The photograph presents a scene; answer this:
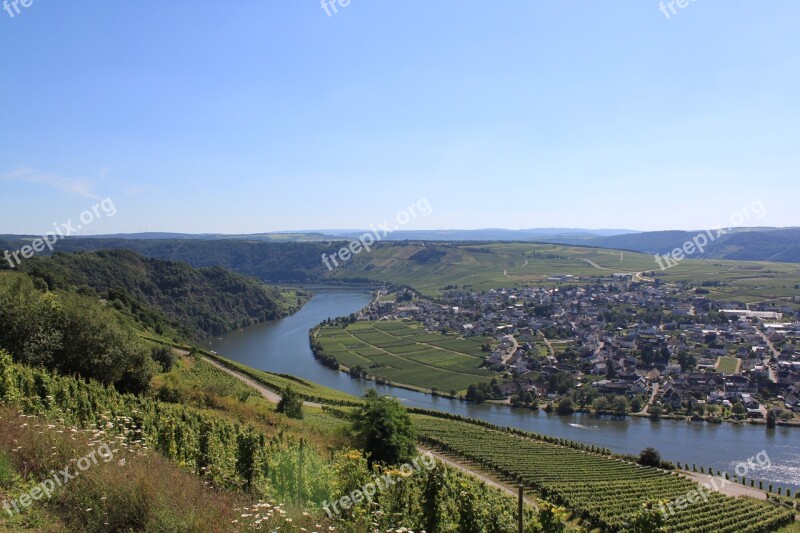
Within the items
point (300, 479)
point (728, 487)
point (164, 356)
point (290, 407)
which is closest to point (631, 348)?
point (728, 487)

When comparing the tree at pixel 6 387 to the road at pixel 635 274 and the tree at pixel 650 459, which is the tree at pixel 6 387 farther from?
the road at pixel 635 274

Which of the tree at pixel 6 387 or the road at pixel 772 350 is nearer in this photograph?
the tree at pixel 6 387

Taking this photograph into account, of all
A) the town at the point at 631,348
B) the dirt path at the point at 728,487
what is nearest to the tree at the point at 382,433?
the dirt path at the point at 728,487

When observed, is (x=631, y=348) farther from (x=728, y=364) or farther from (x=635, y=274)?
(x=635, y=274)

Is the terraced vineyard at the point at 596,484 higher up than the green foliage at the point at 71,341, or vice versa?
the green foliage at the point at 71,341

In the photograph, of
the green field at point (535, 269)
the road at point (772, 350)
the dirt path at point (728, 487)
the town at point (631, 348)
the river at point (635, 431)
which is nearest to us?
the dirt path at point (728, 487)

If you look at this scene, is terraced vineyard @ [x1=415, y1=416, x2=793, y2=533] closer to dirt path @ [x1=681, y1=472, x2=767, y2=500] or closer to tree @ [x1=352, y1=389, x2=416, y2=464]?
dirt path @ [x1=681, y1=472, x2=767, y2=500]

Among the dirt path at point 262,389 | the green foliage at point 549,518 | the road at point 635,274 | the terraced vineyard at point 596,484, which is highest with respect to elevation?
the green foliage at point 549,518
